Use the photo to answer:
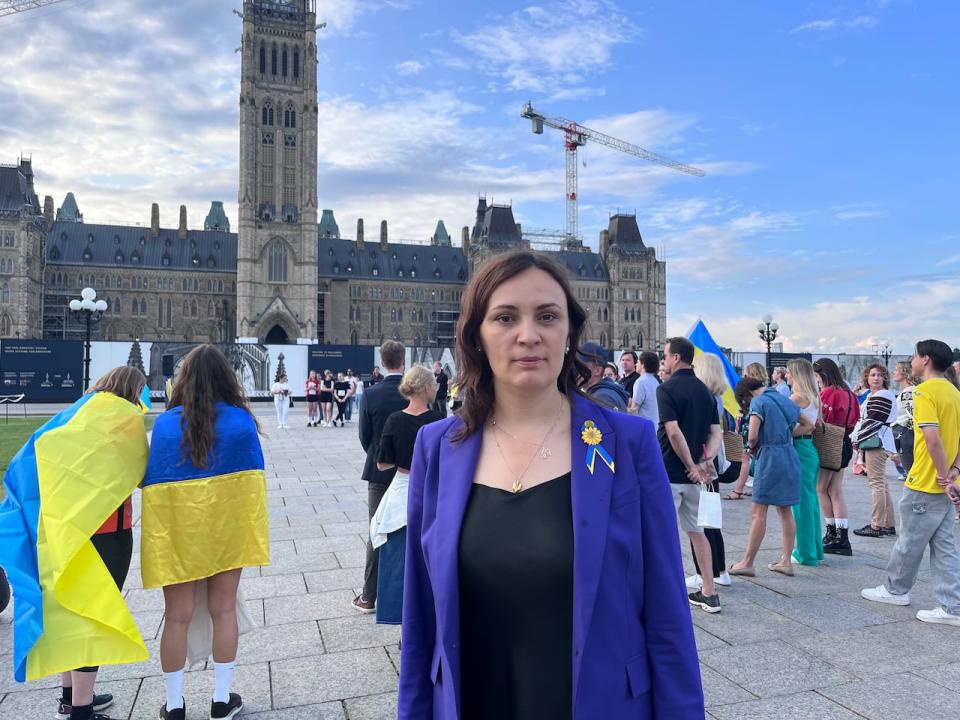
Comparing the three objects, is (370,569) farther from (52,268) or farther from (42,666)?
(52,268)

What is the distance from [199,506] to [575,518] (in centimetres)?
242

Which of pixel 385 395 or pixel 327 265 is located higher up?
pixel 327 265

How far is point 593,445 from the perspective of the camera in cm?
174

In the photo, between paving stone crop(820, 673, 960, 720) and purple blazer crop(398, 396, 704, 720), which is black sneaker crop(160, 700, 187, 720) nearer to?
purple blazer crop(398, 396, 704, 720)

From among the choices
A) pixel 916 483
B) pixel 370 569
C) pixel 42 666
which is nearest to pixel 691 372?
pixel 916 483

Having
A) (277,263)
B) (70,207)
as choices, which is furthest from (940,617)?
(70,207)

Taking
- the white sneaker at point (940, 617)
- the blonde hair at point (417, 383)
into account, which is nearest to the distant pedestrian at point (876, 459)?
the white sneaker at point (940, 617)

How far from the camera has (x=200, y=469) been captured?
3.35 m

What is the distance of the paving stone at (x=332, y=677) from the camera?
3.76 metres

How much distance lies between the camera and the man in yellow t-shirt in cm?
487

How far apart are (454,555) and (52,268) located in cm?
8813

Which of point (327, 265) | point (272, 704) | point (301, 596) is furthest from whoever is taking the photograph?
point (327, 265)

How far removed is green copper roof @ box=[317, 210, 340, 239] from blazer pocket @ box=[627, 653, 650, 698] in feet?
350

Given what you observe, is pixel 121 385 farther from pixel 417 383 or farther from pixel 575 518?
pixel 575 518
